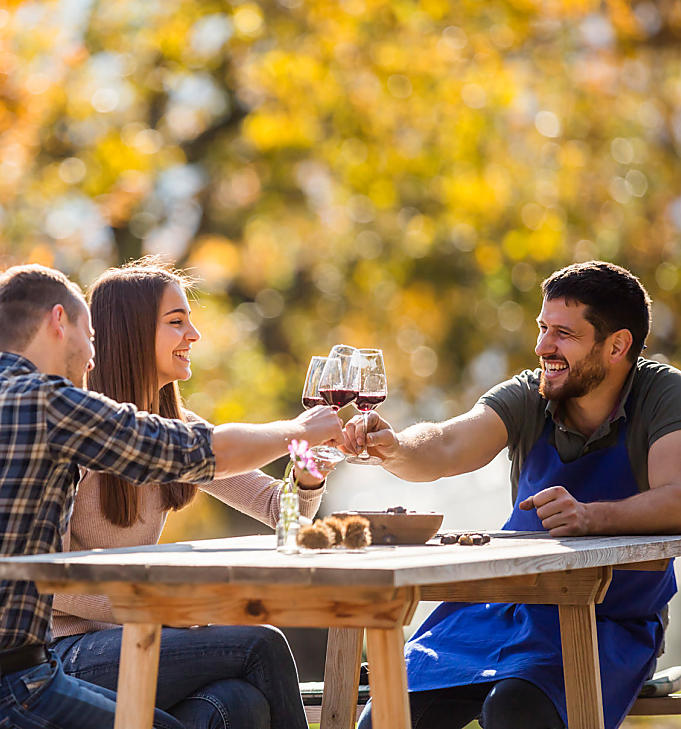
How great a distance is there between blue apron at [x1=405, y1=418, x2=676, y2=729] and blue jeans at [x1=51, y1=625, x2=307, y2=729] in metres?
0.50

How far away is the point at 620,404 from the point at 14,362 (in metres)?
1.90

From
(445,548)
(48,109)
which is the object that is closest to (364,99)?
(48,109)

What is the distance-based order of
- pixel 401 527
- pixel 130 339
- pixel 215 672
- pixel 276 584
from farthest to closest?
1. pixel 130 339
2. pixel 215 672
3. pixel 401 527
4. pixel 276 584

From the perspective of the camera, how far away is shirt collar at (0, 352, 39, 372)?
8.38 ft

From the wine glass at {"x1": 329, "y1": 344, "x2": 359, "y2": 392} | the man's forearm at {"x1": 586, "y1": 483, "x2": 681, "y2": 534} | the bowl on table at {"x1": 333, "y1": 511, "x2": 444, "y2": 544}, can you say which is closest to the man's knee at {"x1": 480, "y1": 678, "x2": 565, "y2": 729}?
the man's forearm at {"x1": 586, "y1": 483, "x2": 681, "y2": 534}

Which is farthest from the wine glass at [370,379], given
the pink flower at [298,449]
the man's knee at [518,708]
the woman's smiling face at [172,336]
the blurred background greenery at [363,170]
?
the blurred background greenery at [363,170]

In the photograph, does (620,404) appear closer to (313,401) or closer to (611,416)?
(611,416)

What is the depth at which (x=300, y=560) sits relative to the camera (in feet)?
7.45

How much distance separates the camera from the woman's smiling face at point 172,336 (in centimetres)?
349

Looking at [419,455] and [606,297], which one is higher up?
[606,297]

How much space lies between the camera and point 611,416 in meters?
3.68

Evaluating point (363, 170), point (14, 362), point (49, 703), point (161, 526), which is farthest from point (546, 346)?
point (363, 170)

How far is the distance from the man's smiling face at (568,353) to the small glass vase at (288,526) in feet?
4.62

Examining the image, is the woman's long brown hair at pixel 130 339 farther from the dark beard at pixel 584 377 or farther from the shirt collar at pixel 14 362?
the dark beard at pixel 584 377
